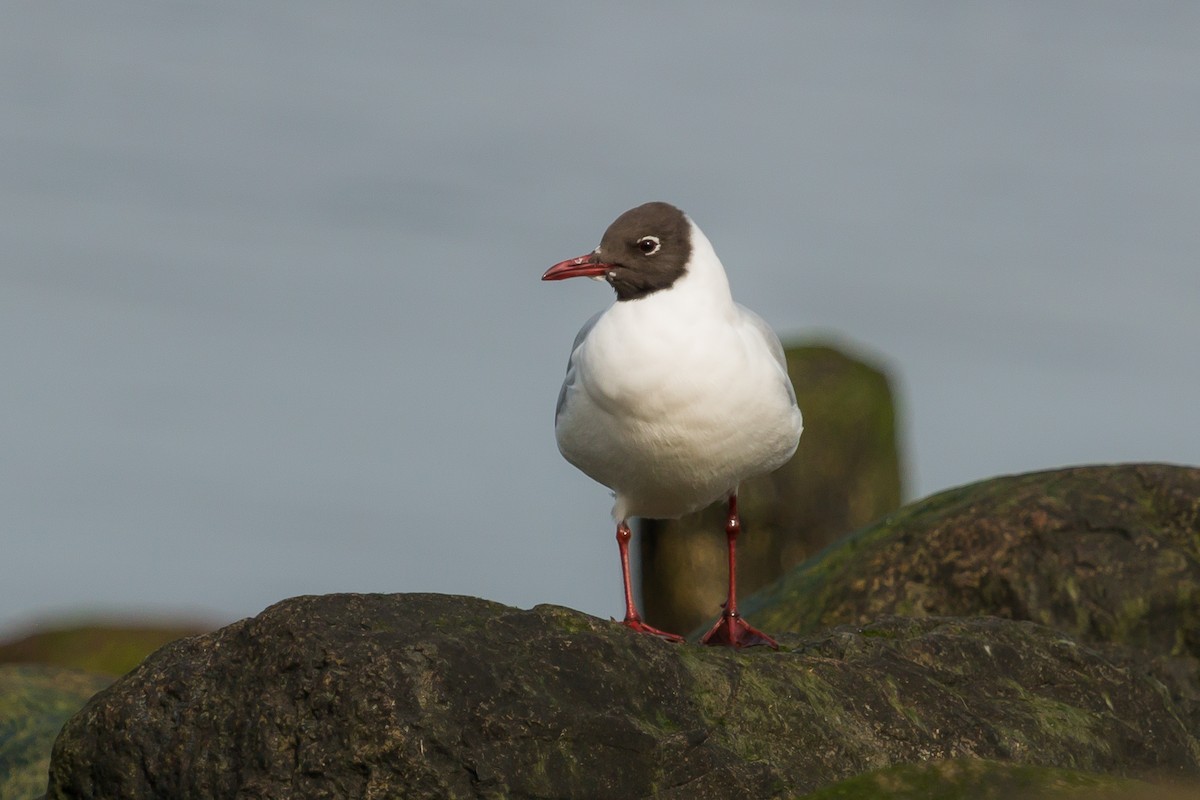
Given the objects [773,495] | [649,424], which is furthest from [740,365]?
[773,495]

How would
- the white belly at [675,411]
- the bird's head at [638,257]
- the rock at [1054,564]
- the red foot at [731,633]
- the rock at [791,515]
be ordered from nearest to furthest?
the white belly at [675,411]
the bird's head at [638,257]
the red foot at [731,633]
the rock at [1054,564]
the rock at [791,515]

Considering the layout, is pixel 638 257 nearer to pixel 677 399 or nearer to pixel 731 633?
pixel 677 399

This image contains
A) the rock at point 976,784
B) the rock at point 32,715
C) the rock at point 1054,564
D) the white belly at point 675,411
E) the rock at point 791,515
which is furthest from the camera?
the rock at point 791,515

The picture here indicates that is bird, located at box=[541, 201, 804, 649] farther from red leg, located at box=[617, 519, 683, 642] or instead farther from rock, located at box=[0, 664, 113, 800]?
rock, located at box=[0, 664, 113, 800]

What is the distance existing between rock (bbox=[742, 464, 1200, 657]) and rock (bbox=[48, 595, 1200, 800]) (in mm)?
3037

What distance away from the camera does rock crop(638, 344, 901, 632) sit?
17156 millimetres

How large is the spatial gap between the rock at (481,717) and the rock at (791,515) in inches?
415

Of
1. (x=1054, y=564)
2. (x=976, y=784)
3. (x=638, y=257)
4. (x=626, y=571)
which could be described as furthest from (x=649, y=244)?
(x=976, y=784)

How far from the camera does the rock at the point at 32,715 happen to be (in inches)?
348

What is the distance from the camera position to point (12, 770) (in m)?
8.91

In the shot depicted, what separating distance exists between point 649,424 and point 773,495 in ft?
30.9

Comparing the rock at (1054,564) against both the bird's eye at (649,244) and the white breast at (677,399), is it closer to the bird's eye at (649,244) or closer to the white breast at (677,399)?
the white breast at (677,399)

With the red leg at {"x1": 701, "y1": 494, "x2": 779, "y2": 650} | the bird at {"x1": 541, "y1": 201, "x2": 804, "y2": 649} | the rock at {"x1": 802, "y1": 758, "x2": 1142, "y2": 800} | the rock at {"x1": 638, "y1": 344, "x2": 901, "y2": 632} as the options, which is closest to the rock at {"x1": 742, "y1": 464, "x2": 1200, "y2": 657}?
the red leg at {"x1": 701, "y1": 494, "x2": 779, "y2": 650}

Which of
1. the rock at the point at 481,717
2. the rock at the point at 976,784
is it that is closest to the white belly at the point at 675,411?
the rock at the point at 481,717
